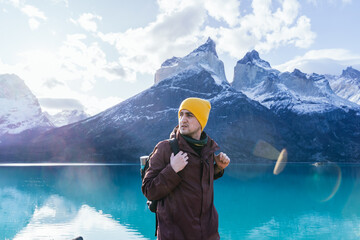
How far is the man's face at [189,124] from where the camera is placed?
3.49 meters

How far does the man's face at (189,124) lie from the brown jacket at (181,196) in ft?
0.44

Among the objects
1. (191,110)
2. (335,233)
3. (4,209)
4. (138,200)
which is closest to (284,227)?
(335,233)

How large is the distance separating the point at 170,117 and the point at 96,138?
169 ft

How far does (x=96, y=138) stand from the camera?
189375 mm

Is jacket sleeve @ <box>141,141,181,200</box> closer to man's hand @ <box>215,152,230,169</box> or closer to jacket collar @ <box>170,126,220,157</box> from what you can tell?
jacket collar @ <box>170,126,220,157</box>

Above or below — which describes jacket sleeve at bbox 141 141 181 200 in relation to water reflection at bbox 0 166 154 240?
above

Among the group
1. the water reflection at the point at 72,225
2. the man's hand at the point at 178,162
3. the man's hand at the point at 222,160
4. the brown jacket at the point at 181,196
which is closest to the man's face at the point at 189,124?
the brown jacket at the point at 181,196

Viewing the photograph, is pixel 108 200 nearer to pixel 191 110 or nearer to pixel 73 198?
pixel 73 198

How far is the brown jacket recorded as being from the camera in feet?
10.6

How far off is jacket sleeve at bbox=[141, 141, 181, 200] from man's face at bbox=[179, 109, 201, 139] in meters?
0.29

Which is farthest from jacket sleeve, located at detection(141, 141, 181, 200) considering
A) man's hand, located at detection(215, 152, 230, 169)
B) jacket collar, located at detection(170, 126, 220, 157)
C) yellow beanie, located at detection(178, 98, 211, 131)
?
man's hand, located at detection(215, 152, 230, 169)

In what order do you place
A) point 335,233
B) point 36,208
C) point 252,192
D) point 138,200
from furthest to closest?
1. point 252,192
2. point 138,200
3. point 36,208
4. point 335,233

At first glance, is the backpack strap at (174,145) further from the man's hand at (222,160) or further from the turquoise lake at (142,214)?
the turquoise lake at (142,214)

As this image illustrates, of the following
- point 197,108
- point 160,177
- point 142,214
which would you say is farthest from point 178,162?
point 142,214
